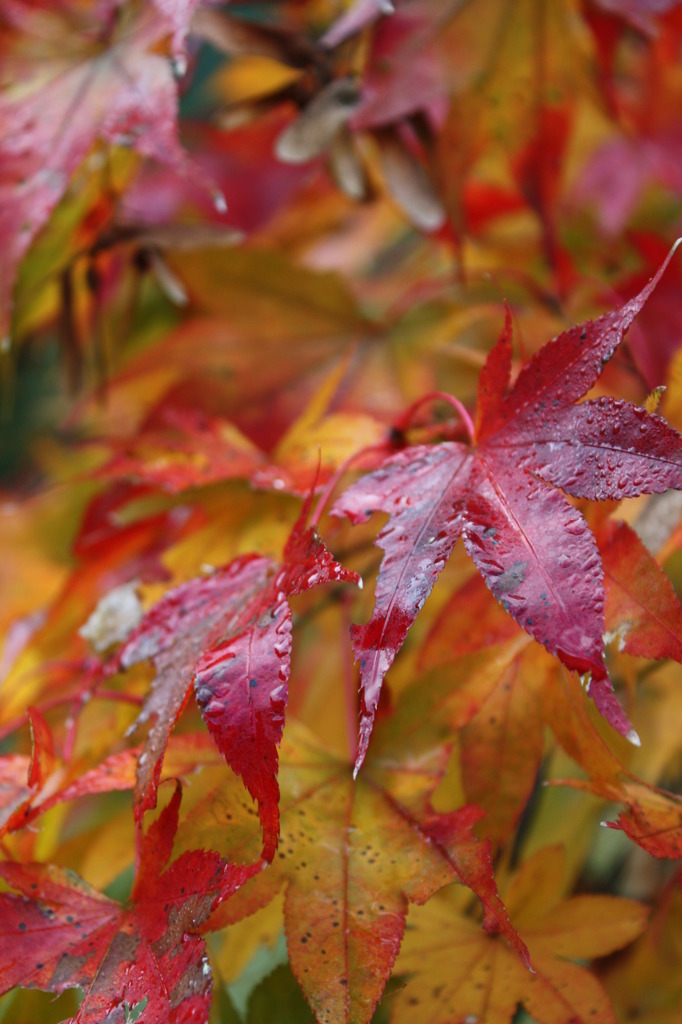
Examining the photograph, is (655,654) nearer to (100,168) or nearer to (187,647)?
(187,647)

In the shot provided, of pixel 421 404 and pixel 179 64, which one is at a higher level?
pixel 179 64

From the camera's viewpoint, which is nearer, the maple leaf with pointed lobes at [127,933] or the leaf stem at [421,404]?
the maple leaf with pointed lobes at [127,933]

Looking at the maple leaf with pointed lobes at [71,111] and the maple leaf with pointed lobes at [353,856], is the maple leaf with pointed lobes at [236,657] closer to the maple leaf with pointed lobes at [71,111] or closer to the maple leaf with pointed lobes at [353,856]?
the maple leaf with pointed lobes at [353,856]

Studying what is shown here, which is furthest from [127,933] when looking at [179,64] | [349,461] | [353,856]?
[179,64]

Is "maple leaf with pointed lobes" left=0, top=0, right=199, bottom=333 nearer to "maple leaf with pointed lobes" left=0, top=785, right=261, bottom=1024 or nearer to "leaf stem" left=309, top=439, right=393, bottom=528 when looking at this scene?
"leaf stem" left=309, top=439, right=393, bottom=528

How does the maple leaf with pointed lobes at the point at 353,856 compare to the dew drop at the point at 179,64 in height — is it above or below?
below

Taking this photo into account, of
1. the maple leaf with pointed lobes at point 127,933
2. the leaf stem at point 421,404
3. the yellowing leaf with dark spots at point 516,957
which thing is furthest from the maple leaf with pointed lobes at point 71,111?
the yellowing leaf with dark spots at point 516,957

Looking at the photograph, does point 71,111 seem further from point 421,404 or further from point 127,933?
point 127,933
